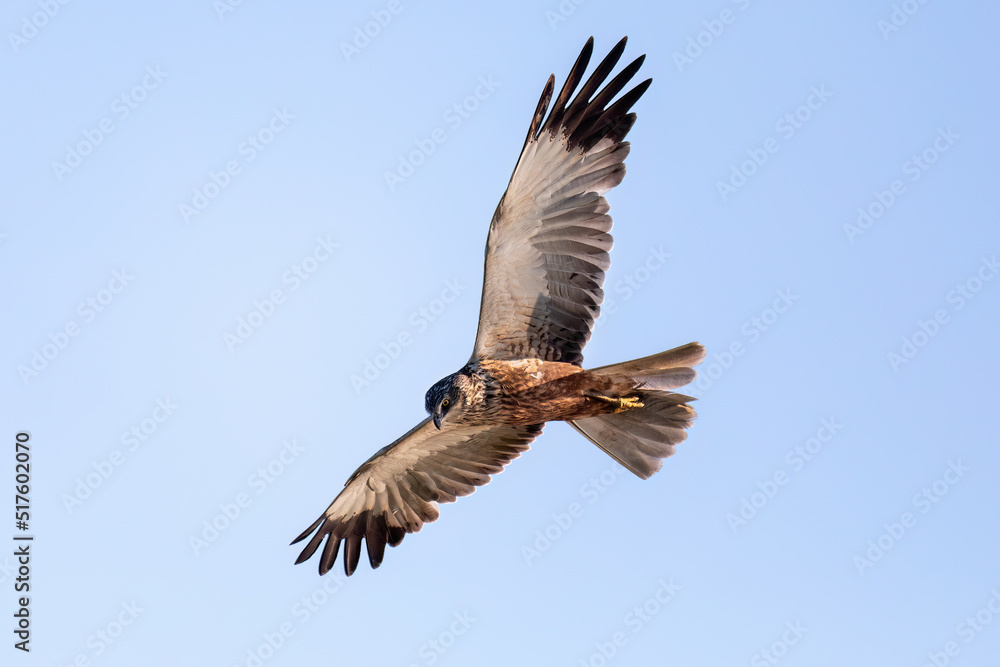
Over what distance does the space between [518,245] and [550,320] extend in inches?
30.5

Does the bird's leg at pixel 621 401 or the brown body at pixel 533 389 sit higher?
the bird's leg at pixel 621 401

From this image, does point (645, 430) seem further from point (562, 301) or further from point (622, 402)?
point (562, 301)

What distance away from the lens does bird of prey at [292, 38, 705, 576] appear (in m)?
9.41

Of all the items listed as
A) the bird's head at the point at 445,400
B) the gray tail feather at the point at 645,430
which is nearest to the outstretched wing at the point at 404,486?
the gray tail feather at the point at 645,430

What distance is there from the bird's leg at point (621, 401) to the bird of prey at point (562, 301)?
0.01m

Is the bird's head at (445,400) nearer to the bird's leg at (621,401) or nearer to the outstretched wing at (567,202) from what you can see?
the outstretched wing at (567,202)

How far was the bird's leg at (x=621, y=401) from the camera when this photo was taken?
9.49m

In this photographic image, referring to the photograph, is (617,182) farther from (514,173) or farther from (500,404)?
(500,404)

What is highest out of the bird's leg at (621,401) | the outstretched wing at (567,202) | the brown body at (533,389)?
the outstretched wing at (567,202)

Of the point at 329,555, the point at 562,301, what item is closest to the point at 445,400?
the point at 562,301

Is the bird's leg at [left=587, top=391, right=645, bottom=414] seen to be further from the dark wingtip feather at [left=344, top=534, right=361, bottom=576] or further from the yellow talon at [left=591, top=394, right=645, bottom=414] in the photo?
Answer: the dark wingtip feather at [left=344, top=534, right=361, bottom=576]

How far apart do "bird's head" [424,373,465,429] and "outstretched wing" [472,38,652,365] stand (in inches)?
25.1

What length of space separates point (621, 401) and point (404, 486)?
2985mm

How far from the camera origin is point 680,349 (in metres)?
9.20
